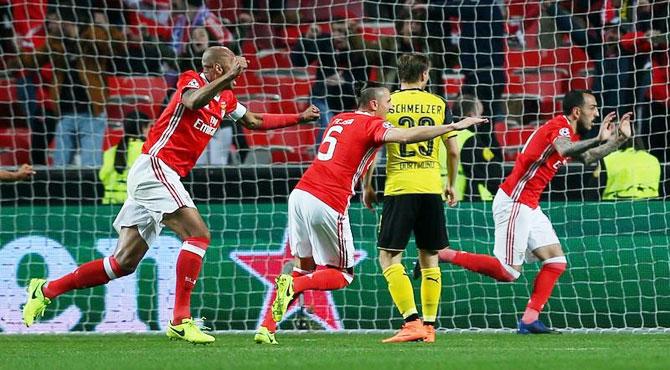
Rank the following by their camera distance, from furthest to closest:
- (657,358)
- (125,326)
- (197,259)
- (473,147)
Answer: (473,147) < (125,326) < (197,259) < (657,358)

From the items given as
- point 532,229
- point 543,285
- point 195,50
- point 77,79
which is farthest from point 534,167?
point 77,79

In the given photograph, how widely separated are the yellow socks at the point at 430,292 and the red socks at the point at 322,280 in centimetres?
60

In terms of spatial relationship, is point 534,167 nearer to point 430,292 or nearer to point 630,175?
point 430,292

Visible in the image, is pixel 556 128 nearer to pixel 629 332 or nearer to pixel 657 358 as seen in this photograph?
pixel 629 332

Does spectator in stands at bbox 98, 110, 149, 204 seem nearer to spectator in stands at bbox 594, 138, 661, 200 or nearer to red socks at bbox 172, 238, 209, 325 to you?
red socks at bbox 172, 238, 209, 325

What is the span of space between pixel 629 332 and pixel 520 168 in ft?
5.05

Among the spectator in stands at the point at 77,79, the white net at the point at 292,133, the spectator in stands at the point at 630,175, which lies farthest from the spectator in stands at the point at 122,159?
the spectator in stands at the point at 630,175

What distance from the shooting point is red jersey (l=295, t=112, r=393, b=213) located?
8500 millimetres

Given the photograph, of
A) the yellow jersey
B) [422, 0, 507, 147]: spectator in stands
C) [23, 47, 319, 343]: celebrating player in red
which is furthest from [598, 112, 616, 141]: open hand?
[422, 0, 507, 147]: spectator in stands

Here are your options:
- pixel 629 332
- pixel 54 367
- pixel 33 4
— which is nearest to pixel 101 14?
pixel 33 4

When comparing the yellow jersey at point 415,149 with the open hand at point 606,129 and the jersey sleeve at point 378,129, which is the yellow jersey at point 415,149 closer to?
the jersey sleeve at point 378,129

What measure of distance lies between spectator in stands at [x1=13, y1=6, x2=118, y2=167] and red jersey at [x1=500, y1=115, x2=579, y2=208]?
175 inches

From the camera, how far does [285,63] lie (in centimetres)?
1366

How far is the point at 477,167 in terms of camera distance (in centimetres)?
1151
